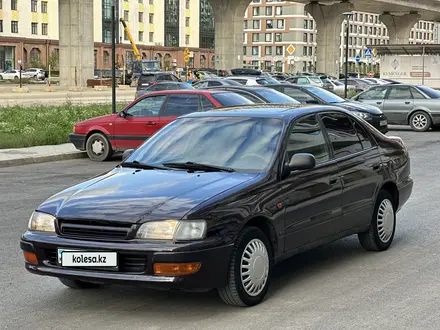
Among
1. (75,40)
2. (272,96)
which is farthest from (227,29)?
(272,96)

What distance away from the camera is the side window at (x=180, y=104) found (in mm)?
16953

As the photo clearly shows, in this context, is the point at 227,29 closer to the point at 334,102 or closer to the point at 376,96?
the point at 376,96

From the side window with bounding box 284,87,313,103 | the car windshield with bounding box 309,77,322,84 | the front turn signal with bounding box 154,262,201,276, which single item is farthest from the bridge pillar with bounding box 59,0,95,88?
the front turn signal with bounding box 154,262,201,276

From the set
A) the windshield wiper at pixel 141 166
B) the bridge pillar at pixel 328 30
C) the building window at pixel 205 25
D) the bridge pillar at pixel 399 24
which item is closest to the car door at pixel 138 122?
the windshield wiper at pixel 141 166

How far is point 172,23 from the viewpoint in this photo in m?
120

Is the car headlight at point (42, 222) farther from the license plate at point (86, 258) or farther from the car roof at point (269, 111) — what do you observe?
the car roof at point (269, 111)

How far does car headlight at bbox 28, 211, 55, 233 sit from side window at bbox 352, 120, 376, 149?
329 cm

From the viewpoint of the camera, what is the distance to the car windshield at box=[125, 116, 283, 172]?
6.71 metres

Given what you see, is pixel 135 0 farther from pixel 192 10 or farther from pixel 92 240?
pixel 92 240

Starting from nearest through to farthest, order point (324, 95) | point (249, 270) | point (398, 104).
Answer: point (249, 270), point (324, 95), point (398, 104)

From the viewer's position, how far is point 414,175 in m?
14.6

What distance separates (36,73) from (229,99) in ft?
245

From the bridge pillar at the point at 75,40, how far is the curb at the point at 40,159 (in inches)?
1625

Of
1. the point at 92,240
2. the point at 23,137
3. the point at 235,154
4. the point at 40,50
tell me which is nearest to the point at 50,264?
the point at 92,240
